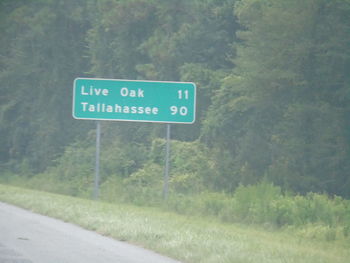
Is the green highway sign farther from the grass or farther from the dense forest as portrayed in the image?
the grass

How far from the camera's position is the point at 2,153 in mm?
53969

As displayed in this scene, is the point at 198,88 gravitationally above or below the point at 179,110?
above

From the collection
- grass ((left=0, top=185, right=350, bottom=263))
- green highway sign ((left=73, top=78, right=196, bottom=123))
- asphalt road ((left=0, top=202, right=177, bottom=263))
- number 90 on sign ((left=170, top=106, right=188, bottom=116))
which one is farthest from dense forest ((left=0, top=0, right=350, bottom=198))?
asphalt road ((left=0, top=202, right=177, bottom=263))

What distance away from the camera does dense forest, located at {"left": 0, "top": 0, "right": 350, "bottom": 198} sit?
28781 mm

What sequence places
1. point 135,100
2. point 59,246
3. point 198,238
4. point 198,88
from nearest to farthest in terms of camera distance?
point 59,246, point 198,238, point 135,100, point 198,88

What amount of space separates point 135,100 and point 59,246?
12.6 meters

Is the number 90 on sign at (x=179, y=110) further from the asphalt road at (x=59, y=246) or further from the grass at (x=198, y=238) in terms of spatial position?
the asphalt road at (x=59, y=246)

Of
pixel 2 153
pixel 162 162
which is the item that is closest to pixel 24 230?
pixel 162 162

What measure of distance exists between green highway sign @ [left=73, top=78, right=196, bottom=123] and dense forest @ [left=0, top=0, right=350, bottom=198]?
354 cm

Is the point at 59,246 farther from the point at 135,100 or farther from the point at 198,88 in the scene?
the point at 198,88

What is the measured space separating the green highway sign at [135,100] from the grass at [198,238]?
5476 mm

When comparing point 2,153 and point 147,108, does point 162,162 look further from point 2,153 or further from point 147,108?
point 2,153

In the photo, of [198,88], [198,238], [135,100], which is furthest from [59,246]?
[198,88]

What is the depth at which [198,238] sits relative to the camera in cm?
1410
